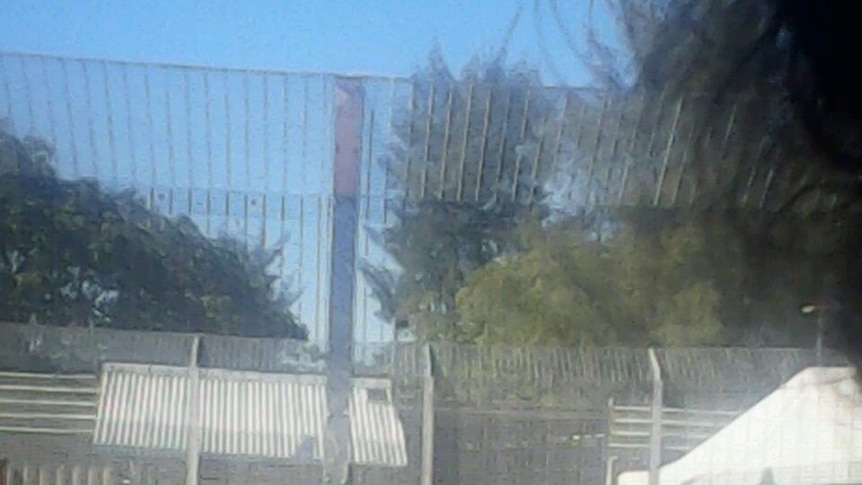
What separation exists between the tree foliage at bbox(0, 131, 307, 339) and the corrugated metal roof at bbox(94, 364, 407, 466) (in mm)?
163

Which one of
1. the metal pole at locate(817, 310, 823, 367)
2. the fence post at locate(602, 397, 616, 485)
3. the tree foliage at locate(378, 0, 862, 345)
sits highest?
the tree foliage at locate(378, 0, 862, 345)

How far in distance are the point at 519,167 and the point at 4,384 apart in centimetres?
159

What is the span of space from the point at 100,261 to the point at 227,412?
1.82ft

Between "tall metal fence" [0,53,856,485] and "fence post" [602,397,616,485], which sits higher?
"tall metal fence" [0,53,856,485]

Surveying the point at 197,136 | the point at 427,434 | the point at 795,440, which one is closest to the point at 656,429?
the point at 795,440

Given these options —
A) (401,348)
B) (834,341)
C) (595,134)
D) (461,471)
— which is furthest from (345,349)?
(834,341)

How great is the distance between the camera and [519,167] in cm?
512

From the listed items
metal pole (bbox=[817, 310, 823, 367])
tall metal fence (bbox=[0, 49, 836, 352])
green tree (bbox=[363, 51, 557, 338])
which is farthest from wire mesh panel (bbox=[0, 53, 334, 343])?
metal pole (bbox=[817, 310, 823, 367])

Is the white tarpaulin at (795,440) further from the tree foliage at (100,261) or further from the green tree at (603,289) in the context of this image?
the tree foliage at (100,261)

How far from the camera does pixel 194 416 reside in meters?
5.07

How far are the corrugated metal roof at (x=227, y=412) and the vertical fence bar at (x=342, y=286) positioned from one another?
0.10ft

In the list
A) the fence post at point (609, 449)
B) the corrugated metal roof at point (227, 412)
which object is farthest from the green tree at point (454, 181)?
the fence post at point (609, 449)

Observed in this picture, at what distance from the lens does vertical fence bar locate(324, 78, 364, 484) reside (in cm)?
502

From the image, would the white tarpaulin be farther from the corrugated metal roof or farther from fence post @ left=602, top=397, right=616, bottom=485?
the corrugated metal roof
